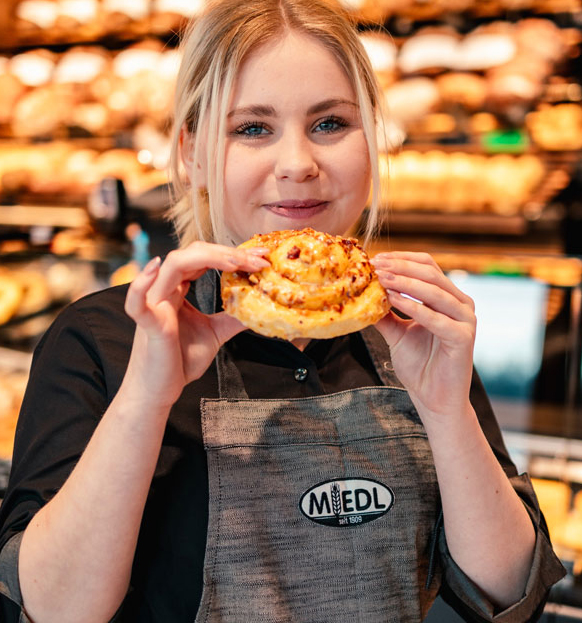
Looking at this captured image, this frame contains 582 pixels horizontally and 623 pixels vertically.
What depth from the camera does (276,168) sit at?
134 centimetres

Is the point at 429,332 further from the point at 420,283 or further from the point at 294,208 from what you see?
the point at 294,208

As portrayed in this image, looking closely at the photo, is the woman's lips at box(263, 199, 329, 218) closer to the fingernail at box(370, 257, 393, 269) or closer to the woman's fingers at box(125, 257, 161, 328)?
the fingernail at box(370, 257, 393, 269)

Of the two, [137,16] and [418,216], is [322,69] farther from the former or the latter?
[137,16]

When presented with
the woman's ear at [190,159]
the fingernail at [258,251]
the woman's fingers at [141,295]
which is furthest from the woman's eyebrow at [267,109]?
the woman's fingers at [141,295]

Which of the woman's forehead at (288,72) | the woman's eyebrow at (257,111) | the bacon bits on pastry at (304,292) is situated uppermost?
the woman's forehead at (288,72)

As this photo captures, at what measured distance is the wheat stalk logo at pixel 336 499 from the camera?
1.34 metres

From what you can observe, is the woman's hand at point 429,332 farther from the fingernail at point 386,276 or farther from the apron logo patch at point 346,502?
the apron logo patch at point 346,502

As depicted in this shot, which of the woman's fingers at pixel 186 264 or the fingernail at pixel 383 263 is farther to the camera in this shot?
the fingernail at pixel 383 263

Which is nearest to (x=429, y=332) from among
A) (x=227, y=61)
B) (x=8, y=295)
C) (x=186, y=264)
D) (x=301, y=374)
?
(x=301, y=374)

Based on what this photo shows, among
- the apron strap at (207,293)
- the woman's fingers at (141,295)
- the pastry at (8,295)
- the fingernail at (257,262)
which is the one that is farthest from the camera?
the pastry at (8,295)

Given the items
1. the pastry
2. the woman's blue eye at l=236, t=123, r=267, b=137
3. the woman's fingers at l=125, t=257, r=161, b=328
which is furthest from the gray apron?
the pastry

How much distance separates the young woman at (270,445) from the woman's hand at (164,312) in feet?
0.04

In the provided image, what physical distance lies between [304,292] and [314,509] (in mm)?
422

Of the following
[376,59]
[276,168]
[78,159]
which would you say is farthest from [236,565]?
[78,159]
